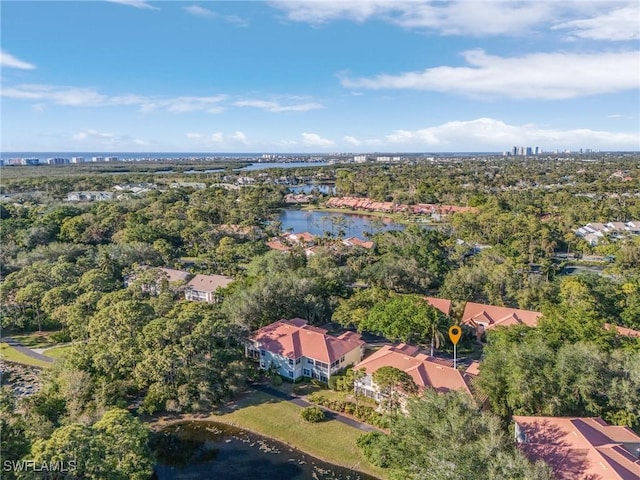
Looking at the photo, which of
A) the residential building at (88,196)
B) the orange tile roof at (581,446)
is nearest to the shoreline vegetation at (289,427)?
the orange tile roof at (581,446)

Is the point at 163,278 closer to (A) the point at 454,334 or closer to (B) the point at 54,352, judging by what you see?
(B) the point at 54,352

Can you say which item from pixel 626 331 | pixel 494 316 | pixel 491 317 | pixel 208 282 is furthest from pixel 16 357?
pixel 626 331

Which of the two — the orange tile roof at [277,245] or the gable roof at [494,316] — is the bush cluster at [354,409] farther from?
the orange tile roof at [277,245]

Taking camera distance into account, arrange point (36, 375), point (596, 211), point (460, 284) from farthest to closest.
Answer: point (596, 211) → point (460, 284) → point (36, 375)

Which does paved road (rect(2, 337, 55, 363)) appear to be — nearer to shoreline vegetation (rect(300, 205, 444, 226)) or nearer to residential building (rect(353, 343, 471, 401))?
residential building (rect(353, 343, 471, 401))

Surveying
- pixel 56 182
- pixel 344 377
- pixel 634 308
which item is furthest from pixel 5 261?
pixel 56 182

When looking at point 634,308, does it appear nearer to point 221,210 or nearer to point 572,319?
point 572,319

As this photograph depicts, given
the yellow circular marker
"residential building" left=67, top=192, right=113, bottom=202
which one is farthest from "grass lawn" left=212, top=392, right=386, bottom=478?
"residential building" left=67, top=192, right=113, bottom=202
